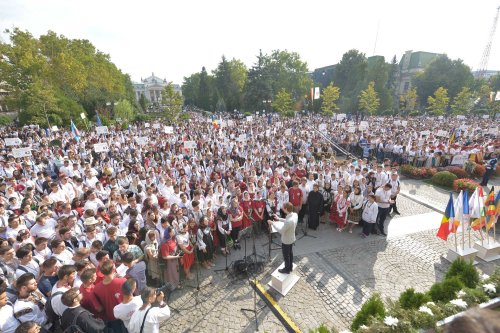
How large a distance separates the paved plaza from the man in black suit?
7.08ft

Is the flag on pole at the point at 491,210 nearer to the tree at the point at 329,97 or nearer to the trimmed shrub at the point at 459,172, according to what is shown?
the trimmed shrub at the point at 459,172

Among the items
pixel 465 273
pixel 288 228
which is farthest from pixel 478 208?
pixel 288 228

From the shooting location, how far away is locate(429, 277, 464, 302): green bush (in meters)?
4.84

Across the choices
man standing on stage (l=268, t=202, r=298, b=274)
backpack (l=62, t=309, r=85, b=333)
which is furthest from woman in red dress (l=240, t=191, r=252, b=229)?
backpack (l=62, t=309, r=85, b=333)

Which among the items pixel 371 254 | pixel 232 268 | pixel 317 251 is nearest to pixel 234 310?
pixel 232 268

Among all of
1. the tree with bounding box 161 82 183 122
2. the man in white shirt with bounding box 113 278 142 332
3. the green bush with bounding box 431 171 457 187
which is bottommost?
the green bush with bounding box 431 171 457 187

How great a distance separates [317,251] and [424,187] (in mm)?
8991

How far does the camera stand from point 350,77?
51562 millimetres

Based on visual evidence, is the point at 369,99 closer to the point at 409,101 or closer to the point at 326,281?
the point at 409,101

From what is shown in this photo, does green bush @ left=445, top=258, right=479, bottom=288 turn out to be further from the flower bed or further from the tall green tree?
the tall green tree

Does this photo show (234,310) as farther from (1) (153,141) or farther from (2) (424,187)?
(1) (153,141)

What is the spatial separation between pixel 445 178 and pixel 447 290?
10.3m

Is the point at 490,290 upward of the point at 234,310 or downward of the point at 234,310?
upward

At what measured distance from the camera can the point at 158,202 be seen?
8.55 m
